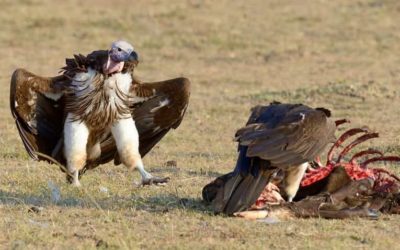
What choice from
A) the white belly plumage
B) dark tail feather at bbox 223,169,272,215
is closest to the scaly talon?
the white belly plumage

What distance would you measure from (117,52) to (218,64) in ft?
33.9

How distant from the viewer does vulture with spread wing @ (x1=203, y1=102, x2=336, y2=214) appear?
6.05 metres

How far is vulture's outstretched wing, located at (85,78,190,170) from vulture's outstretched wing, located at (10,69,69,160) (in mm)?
389

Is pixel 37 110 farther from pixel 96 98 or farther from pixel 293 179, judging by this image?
pixel 293 179

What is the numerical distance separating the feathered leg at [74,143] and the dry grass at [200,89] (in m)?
0.15

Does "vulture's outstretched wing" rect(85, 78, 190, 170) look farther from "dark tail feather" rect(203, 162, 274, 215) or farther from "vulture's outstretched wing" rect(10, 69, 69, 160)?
"dark tail feather" rect(203, 162, 274, 215)

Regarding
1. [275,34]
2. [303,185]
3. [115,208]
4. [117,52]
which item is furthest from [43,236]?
[275,34]

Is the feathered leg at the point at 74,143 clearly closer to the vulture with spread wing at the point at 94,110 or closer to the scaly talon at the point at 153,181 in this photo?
the vulture with spread wing at the point at 94,110

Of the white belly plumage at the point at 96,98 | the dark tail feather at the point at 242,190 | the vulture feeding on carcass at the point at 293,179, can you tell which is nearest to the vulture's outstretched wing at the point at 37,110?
the white belly plumage at the point at 96,98

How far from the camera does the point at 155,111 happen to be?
8.13 m

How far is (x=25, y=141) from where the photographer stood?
786 cm

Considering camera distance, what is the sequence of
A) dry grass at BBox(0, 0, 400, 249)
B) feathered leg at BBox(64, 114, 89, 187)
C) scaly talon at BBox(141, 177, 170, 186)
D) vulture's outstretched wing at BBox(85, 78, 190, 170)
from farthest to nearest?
vulture's outstretched wing at BBox(85, 78, 190, 170) < feathered leg at BBox(64, 114, 89, 187) < scaly talon at BBox(141, 177, 170, 186) < dry grass at BBox(0, 0, 400, 249)

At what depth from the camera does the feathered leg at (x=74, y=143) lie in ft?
25.6

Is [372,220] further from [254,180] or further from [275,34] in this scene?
[275,34]
